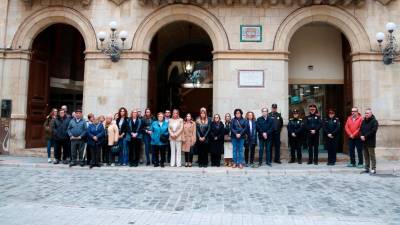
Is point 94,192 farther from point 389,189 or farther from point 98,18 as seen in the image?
point 98,18

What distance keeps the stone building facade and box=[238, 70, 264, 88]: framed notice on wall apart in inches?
4.5

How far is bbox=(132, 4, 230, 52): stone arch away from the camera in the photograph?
1396cm

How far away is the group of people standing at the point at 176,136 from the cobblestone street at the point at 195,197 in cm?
105

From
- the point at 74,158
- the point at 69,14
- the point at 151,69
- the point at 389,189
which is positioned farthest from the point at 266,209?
the point at 69,14

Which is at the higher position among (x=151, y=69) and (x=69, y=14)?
(x=69, y=14)

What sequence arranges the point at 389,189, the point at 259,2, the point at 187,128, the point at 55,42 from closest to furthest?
the point at 389,189 < the point at 187,128 < the point at 259,2 < the point at 55,42

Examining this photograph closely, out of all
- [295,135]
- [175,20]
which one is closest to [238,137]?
[295,135]

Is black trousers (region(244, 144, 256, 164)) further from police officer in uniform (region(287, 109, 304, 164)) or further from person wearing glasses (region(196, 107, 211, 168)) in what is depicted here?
police officer in uniform (region(287, 109, 304, 164))

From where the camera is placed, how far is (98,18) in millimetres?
14305

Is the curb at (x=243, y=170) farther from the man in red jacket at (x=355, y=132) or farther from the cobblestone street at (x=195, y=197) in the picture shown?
the man in red jacket at (x=355, y=132)

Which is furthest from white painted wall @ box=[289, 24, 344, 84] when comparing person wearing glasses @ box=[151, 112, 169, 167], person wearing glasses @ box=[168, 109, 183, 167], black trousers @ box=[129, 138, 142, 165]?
black trousers @ box=[129, 138, 142, 165]

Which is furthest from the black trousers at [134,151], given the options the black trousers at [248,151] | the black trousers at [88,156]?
the black trousers at [248,151]

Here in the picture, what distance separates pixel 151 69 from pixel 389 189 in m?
9.86

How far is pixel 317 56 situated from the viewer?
1570cm
